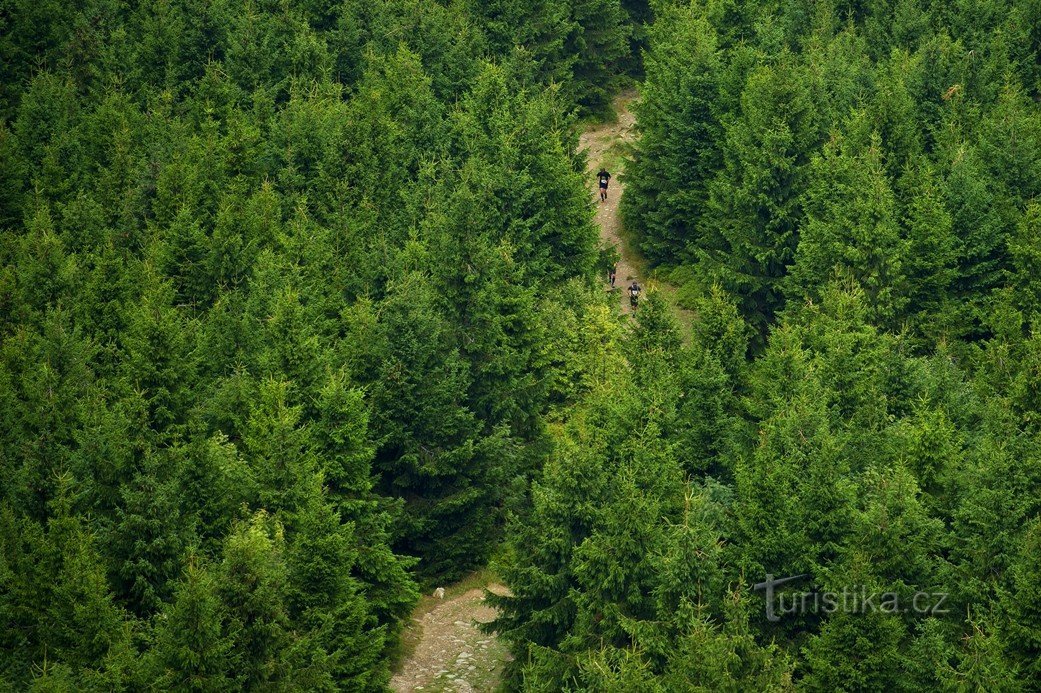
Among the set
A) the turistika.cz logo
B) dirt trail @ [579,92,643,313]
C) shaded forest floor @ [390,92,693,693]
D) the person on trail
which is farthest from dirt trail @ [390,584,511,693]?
the person on trail

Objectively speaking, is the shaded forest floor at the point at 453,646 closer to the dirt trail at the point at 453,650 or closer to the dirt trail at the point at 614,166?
the dirt trail at the point at 453,650

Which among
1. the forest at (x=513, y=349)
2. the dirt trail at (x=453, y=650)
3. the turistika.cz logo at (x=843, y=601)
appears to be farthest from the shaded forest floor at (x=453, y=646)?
the turistika.cz logo at (x=843, y=601)

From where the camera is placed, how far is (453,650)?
57.3 metres

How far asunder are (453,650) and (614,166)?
48.1 metres

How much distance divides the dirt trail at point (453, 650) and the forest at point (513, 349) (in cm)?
134

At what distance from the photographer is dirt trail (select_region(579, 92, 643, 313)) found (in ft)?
285

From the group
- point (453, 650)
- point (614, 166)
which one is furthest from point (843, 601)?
point (614, 166)

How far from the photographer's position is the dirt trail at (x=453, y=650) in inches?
2174

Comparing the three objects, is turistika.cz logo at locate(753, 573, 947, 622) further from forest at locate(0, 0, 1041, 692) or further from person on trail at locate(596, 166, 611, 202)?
person on trail at locate(596, 166, 611, 202)

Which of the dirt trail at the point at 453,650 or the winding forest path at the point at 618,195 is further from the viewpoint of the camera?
the winding forest path at the point at 618,195

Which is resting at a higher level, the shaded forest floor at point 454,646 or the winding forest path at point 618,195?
the winding forest path at point 618,195

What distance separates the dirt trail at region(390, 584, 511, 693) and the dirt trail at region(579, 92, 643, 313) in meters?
25.8

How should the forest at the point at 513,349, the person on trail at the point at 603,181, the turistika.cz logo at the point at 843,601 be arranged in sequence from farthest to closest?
the person on trail at the point at 603,181
the turistika.cz logo at the point at 843,601
the forest at the point at 513,349

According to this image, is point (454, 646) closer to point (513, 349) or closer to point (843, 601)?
point (513, 349)
